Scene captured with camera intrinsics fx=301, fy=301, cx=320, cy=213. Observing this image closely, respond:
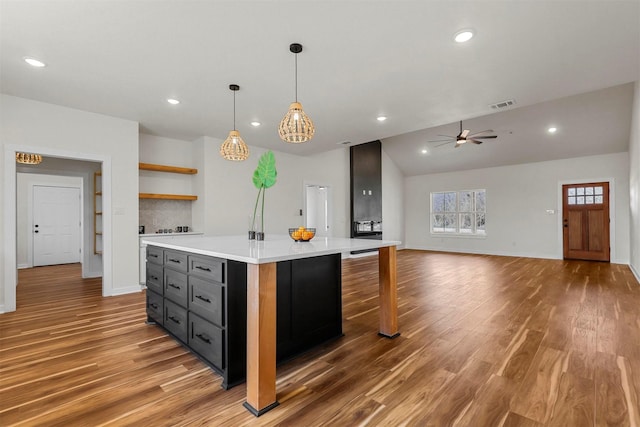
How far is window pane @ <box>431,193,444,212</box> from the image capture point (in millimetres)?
10039

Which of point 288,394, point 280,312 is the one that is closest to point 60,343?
point 280,312

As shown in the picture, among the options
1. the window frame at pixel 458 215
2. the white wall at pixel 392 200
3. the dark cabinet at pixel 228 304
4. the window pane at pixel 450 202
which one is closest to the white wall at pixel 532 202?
the window frame at pixel 458 215

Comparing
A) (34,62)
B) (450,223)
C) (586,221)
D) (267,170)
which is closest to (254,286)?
(267,170)

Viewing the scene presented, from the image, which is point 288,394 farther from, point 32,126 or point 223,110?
point 32,126

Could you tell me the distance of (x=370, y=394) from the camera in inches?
73.7

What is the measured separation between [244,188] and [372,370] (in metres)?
4.70

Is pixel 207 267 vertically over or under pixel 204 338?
over

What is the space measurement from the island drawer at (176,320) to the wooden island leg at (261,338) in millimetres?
909

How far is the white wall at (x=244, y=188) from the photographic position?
562 cm

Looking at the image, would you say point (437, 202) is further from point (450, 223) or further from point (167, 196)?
point (167, 196)

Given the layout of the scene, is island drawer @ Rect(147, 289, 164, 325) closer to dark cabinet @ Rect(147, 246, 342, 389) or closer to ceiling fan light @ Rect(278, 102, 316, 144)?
dark cabinet @ Rect(147, 246, 342, 389)

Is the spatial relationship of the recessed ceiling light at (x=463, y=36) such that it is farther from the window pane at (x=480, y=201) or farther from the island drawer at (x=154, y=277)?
the window pane at (x=480, y=201)

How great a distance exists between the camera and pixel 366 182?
882 centimetres

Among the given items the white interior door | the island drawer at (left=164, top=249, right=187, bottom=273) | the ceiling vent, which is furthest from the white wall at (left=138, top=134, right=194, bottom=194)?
the ceiling vent
